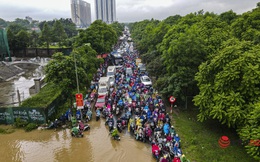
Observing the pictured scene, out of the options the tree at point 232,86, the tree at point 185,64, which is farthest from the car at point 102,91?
the tree at point 232,86

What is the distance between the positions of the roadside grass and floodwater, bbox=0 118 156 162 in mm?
2670

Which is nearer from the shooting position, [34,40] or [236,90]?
[236,90]

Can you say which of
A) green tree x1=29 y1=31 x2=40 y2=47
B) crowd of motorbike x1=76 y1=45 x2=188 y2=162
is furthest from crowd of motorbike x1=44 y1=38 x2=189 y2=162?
green tree x1=29 y1=31 x2=40 y2=47

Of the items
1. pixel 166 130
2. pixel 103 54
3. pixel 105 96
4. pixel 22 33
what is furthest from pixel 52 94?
pixel 22 33

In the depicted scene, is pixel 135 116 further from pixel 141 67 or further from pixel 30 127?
pixel 141 67

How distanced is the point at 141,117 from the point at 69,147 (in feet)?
18.5

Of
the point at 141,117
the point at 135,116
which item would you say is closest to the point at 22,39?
the point at 135,116

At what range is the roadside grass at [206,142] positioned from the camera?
12573 mm

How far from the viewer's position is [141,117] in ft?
54.1

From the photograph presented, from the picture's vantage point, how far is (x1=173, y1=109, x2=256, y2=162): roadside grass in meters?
12.6

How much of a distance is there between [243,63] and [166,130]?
21.5 feet

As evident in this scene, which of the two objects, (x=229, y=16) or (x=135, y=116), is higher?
(x=229, y=16)

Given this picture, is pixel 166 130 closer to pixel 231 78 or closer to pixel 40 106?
pixel 231 78

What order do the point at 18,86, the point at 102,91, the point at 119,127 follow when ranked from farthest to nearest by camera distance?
1. the point at 18,86
2. the point at 102,91
3. the point at 119,127
